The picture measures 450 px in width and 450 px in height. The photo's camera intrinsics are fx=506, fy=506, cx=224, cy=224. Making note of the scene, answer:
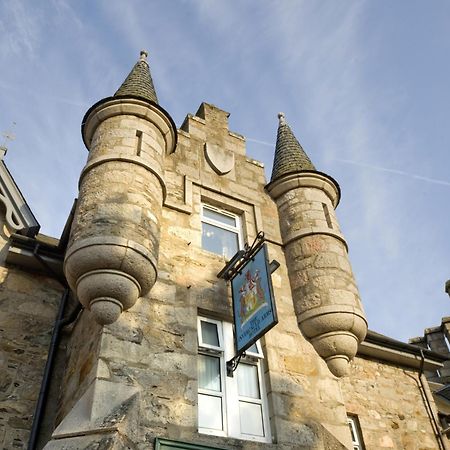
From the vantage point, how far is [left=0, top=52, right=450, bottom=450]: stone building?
5.91 meters

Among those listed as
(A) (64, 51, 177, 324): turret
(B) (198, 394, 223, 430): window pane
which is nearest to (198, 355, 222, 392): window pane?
(B) (198, 394, 223, 430): window pane

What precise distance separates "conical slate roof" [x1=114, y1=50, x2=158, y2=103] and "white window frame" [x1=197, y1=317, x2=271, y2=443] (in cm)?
417

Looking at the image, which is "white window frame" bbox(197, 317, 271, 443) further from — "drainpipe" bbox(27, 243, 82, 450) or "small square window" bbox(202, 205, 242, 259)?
"drainpipe" bbox(27, 243, 82, 450)

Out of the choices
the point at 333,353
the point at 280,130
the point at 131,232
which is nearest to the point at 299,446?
the point at 333,353

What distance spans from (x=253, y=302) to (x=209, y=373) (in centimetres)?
109

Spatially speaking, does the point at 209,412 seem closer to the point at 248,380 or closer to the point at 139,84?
the point at 248,380

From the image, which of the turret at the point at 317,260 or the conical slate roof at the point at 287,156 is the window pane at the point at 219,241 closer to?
the turret at the point at 317,260

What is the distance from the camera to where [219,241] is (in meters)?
8.43

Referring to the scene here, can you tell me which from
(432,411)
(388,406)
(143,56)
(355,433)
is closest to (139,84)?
(143,56)

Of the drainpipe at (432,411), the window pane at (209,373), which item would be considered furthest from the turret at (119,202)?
the drainpipe at (432,411)

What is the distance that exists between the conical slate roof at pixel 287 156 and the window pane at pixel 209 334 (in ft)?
12.5

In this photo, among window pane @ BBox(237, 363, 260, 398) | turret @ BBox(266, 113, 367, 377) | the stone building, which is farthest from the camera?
turret @ BBox(266, 113, 367, 377)

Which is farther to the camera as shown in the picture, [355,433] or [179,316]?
[355,433]

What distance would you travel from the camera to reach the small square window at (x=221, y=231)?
8.28 meters
